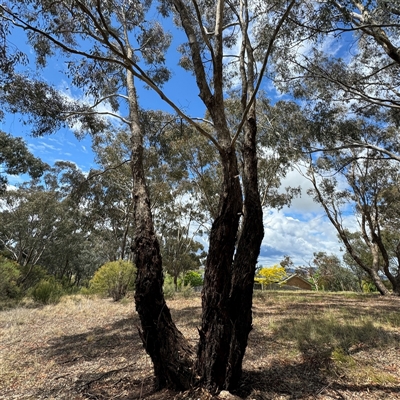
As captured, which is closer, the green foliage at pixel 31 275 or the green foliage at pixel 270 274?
the green foliage at pixel 31 275

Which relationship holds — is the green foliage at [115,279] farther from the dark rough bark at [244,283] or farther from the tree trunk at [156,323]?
the dark rough bark at [244,283]

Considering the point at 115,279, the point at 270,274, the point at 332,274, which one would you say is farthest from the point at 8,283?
the point at 332,274

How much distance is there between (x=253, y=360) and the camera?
3.50 metres

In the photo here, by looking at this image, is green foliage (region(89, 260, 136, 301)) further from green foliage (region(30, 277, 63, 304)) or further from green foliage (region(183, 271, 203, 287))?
green foliage (region(183, 271, 203, 287))

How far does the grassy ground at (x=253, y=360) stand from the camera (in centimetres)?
275

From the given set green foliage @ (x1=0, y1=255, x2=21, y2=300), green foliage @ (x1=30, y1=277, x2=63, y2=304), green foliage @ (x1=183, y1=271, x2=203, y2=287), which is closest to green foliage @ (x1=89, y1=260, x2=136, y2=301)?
green foliage @ (x1=30, y1=277, x2=63, y2=304)

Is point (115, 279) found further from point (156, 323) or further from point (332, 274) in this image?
point (332, 274)

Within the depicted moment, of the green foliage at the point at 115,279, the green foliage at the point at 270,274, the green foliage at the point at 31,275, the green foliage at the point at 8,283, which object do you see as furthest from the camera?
the green foliage at the point at 270,274

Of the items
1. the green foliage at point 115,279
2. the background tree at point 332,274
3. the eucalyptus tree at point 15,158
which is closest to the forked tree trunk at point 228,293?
the green foliage at point 115,279

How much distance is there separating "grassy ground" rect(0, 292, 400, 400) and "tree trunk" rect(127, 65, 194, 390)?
17 centimetres

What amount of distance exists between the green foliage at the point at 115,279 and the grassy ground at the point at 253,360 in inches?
140

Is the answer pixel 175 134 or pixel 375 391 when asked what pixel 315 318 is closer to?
pixel 375 391

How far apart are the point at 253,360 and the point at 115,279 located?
7.41 metres

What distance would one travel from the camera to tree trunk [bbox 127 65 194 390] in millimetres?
2680
